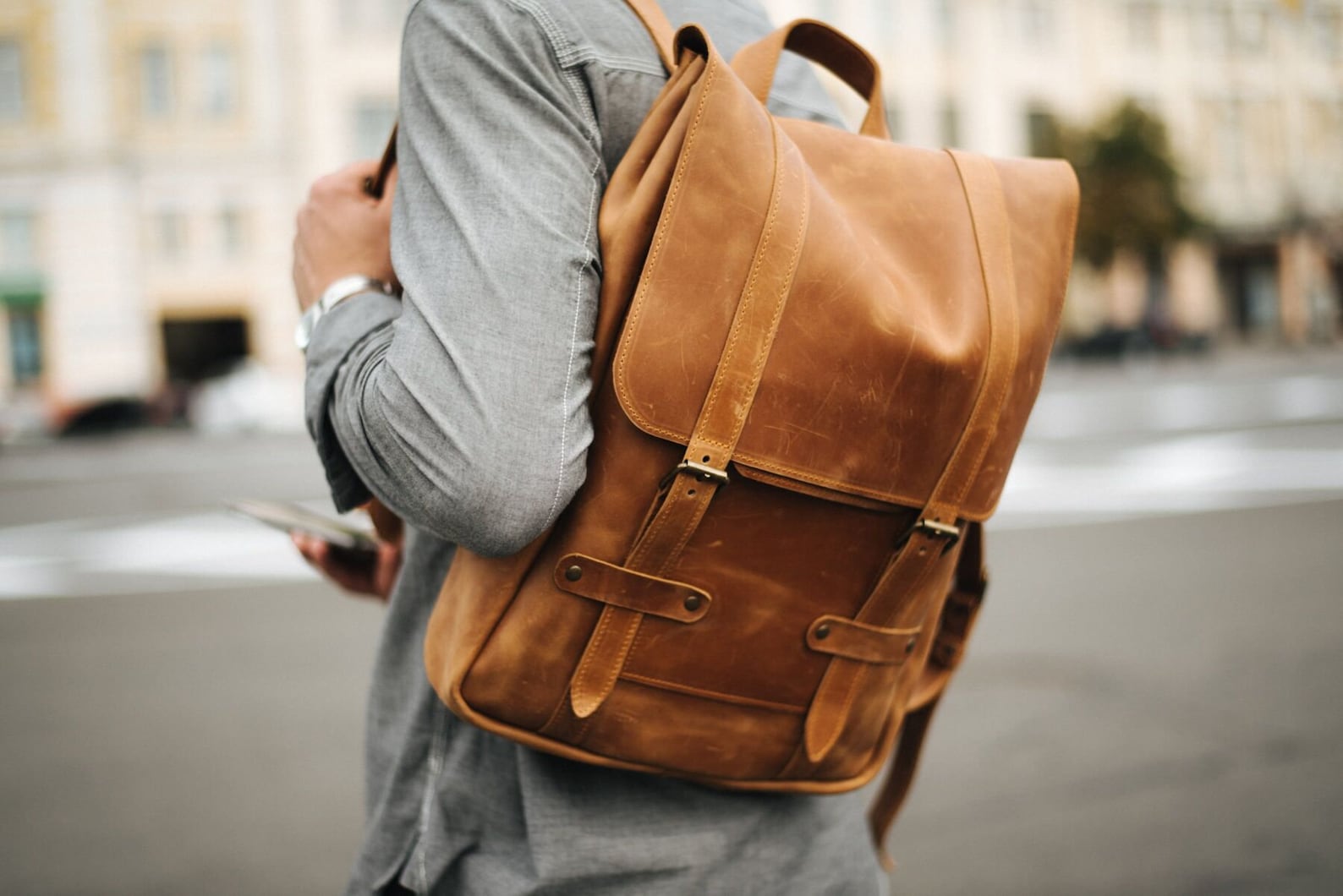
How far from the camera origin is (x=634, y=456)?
100 cm

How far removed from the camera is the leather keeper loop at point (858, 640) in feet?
3.64

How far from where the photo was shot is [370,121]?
27.7 meters

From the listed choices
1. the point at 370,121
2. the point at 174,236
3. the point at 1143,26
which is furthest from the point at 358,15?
the point at 1143,26

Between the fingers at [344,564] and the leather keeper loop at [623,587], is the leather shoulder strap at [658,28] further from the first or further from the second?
the fingers at [344,564]

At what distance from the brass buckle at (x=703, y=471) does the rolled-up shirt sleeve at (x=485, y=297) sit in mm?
90

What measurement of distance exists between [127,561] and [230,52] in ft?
77.7

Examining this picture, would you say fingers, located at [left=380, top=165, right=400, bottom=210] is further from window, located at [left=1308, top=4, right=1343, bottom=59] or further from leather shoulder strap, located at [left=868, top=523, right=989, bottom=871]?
window, located at [left=1308, top=4, right=1343, bottom=59]

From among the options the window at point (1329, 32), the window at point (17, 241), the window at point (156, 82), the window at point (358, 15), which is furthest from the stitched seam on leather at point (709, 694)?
the window at point (1329, 32)

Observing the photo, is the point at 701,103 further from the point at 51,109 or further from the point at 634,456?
the point at 51,109

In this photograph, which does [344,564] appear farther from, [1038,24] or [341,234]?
[1038,24]

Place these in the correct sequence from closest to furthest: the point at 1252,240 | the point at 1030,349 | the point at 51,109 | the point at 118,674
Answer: the point at 1030,349
the point at 118,674
the point at 51,109
the point at 1252,240

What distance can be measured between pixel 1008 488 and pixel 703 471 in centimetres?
861

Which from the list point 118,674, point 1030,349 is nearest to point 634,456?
point 1030,349

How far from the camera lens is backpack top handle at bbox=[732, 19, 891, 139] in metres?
1.13
